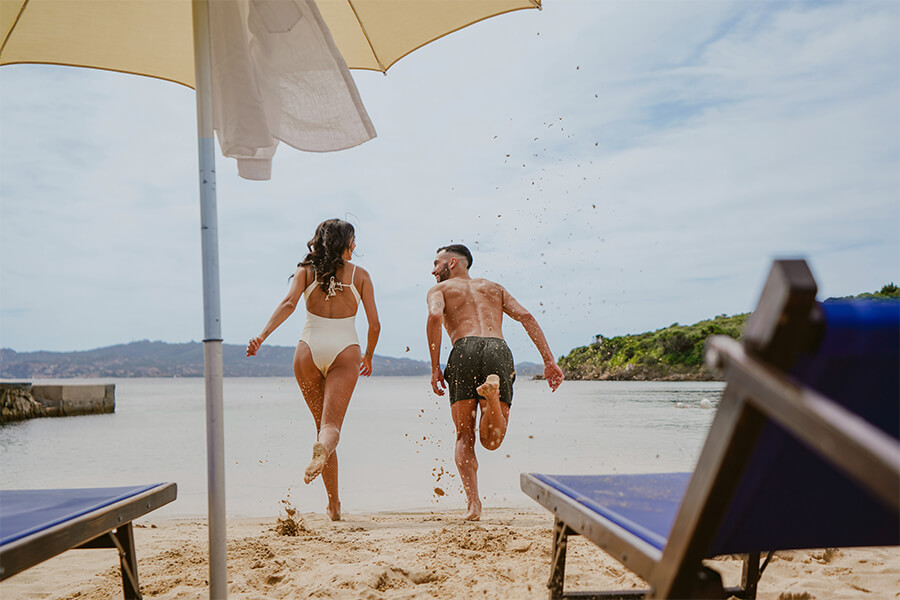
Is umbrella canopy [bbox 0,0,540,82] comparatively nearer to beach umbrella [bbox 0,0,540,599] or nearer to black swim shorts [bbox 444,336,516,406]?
beach umbrella [bbox 0,0,540,599]

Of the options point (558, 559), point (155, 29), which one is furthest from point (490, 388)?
point (155, 29)

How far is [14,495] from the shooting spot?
2.38m

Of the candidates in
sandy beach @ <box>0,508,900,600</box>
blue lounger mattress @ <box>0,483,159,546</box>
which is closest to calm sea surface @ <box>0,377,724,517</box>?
sandy beach @ <box>0,508,900,600</box>

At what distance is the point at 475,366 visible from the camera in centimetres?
491

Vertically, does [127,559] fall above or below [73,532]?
below

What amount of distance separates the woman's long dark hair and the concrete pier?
1710 centimetres

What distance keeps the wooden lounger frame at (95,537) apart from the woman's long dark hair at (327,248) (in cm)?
253

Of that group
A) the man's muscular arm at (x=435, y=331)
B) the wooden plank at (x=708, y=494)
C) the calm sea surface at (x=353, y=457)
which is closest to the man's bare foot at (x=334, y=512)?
the calm sea surface at (x=353, y=457)

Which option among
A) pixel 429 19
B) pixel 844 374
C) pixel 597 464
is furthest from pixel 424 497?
pixel 844 374

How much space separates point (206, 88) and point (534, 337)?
3.40 metres

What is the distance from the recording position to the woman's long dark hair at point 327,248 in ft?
15.9

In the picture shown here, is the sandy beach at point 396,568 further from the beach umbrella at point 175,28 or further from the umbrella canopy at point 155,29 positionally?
the umbrella canopy at point 155,29

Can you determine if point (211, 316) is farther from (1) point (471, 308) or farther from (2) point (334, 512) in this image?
(1) point (471, 308)

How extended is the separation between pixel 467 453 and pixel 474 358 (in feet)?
2.37
